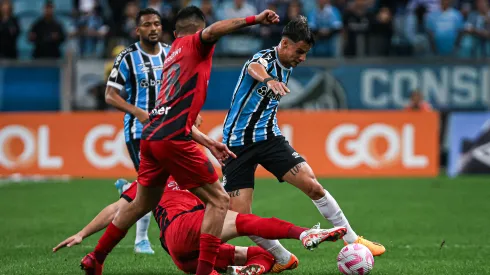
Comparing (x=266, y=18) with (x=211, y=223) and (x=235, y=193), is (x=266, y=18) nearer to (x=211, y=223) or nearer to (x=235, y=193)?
(x=211, y=223)

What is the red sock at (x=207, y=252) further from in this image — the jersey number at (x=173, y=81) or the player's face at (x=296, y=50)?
the player's face at (x=296, y=50)

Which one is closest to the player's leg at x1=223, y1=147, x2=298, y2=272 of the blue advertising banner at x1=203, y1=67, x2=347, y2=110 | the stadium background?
the stadium background

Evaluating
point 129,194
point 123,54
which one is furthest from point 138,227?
point 123,54

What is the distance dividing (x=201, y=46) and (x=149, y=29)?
283 cm

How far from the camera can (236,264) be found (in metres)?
7.69

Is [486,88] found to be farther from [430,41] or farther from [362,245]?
[362,245]

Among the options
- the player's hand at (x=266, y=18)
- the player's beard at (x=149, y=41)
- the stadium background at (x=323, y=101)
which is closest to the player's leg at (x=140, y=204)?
the player's hand at (x=266, y=18)

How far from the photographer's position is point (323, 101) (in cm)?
1947

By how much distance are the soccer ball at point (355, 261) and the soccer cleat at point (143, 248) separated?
2441 millimetres

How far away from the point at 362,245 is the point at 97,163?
38.0ft

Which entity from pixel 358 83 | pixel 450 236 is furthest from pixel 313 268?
pixel 358 83

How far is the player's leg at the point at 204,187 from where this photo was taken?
6570 millimetres

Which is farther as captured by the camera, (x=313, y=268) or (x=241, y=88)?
(x=241, y=88)

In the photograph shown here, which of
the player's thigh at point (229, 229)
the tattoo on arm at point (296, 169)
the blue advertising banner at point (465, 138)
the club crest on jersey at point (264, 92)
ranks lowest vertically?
the blue advertising banner at point (465, 138)
